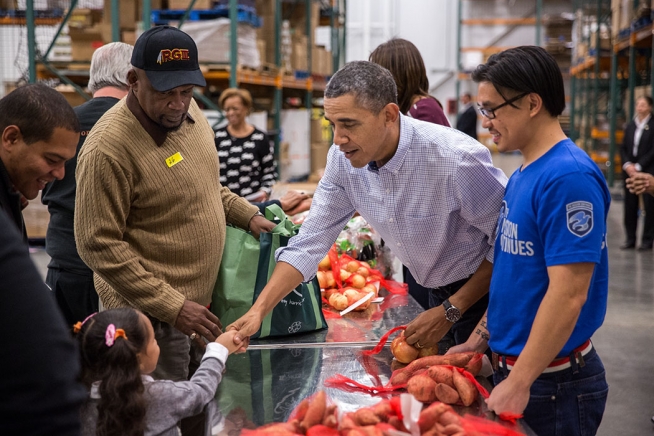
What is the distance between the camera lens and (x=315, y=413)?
5.76ft

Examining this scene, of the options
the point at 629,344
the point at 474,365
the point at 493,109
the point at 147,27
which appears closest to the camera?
the point at 493,109

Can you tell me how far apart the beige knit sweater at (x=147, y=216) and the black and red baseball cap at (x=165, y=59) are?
0.56ft

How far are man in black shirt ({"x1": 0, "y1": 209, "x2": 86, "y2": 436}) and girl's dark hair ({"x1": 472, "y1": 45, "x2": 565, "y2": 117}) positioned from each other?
1.30 m

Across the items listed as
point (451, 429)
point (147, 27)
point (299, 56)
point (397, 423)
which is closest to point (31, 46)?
point (147, 27)

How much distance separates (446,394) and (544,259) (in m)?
0.46

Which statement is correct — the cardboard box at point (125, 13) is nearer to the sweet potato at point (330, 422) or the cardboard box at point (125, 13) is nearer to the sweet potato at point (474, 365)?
the sweet potato at point (474, 365)

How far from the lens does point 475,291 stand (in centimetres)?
237

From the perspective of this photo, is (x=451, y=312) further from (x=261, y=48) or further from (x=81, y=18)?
(x=261, y=48)

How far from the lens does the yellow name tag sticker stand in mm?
2473

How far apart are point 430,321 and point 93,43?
230 inches

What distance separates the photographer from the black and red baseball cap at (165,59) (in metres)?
2.35

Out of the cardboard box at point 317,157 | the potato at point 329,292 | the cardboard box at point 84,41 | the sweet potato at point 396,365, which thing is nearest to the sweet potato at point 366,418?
the sweet potato at point 396,365

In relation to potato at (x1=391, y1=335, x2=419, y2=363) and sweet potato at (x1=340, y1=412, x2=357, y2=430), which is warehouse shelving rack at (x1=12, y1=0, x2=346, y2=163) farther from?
sweet potato at (x1=340, y1=412, x2=357, y2=430)

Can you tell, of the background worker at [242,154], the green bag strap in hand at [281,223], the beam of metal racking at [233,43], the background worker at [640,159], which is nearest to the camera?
the green bag strap in hand at [281,223]
